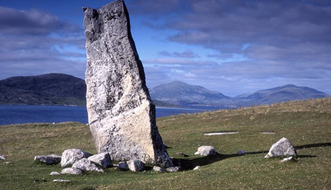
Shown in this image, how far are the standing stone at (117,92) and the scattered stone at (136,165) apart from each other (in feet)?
4.09

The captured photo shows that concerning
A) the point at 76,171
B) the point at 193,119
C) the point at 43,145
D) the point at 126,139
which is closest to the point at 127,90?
the point at 126,139

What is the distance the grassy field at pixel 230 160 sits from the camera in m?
16.9

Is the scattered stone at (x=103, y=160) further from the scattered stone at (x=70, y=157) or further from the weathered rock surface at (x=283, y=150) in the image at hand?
the weathered rock surface at (x=283, y=150)

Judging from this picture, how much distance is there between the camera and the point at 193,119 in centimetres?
5366

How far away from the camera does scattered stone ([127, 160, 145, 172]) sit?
896 inches

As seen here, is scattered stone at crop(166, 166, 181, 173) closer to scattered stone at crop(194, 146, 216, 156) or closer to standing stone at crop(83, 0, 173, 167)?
standing stone at crop(83, 0, 173, 167)

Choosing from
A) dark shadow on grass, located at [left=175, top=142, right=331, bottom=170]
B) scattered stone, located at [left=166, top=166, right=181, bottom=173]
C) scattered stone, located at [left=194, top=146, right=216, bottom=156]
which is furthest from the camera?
scattered stone, located at [left=194, top=146, right=216, bottom=156]

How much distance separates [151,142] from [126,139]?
2.08 metres

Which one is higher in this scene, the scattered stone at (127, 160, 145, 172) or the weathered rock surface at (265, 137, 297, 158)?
the weathered rock surface at (265, 137, 297, 158)

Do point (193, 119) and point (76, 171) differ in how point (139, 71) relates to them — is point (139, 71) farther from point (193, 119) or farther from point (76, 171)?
point (193, 119)

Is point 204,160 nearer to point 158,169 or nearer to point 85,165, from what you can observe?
point 158,169

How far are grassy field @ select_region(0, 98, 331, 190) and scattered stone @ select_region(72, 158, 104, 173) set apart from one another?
667 mm

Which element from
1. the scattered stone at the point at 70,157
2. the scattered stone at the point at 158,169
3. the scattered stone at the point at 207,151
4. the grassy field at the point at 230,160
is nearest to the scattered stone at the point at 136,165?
the grassy field at the point at 230,160

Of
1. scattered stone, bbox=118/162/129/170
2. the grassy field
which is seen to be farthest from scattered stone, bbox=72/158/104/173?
scattered stone, bbox=118/162/129/170
